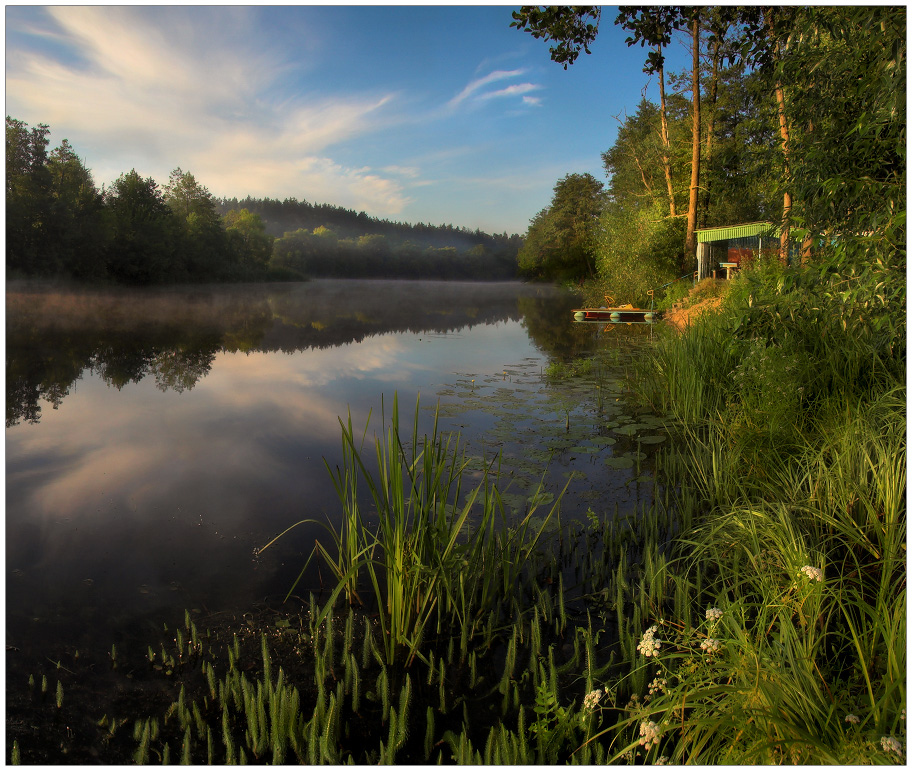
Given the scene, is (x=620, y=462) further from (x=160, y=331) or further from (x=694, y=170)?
(x=694, y=170)

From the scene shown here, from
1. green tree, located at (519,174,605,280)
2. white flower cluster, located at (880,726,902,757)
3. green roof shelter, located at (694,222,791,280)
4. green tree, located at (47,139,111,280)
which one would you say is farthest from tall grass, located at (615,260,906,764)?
green tree, located at (519,174,605,280)

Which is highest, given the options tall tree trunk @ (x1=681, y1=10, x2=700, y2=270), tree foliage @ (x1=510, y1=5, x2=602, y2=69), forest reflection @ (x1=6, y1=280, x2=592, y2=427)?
tall tree trunk @ (x1=681, y1=10, x2=700, y2=270)

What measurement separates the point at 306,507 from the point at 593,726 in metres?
3.19

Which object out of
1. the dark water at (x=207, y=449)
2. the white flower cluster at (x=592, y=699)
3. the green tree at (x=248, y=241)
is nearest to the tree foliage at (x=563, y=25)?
the dark water at (x=207, y=449)

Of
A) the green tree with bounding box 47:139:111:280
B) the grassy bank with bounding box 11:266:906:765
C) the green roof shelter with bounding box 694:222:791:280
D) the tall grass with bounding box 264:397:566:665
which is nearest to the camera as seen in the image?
the grassy bank with bounding box 11:266:906:765

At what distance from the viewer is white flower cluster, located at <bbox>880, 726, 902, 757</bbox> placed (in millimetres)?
1537

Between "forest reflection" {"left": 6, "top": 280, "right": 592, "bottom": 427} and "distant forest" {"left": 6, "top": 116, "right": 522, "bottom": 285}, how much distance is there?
2.74 m

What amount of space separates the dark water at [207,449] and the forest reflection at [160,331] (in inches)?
4.5

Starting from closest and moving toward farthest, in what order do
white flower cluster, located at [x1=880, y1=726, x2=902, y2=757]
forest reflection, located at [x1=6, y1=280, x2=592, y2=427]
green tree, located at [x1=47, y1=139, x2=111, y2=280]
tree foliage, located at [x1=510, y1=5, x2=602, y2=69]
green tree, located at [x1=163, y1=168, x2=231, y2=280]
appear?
white flower cluster, located at [x1=880, y1=726, x2=902, y2=757], tree foliage, located at [x1=510, y1=5, x2=602, y2=69], forest reflection, located at [x1=6, y1=280, x2=592, y2=427], green tree, located at [x1=47, y1=139, x2=111, y2=280], green tree, located at [x1=163, y1=168, x2=231, y2=280]

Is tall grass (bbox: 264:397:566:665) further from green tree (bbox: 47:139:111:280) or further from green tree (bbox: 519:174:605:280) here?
green tree (bbox: 519:174:605:280)

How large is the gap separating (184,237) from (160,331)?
25970 mm

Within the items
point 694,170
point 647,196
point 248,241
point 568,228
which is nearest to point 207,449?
point 694,170

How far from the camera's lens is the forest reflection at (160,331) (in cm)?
1101

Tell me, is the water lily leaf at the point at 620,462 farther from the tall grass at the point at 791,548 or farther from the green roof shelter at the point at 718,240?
the green roof shelter at the point at 718,240
